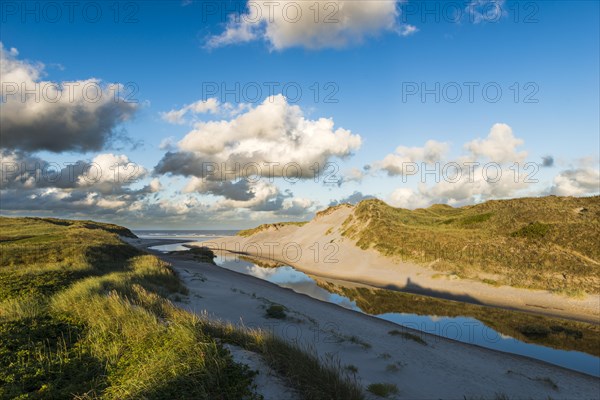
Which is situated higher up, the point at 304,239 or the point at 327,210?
the point at 327,210

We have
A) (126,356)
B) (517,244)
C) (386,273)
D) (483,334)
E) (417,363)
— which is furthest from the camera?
(386,273)

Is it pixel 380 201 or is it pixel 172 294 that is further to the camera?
pixel 380 201

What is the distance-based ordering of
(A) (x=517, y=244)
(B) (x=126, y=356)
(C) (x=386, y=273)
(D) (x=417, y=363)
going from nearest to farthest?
(B) (x=126, y=356)
(D) (x=417, y=363)
(A) (x=517, y=244)
(C) (x=386, y=273)

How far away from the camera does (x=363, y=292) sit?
3158 cm

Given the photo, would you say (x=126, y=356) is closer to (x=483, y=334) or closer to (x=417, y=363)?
(x=417, y=363)

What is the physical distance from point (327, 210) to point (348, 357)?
258ft

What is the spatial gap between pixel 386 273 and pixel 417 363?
88.4 feet

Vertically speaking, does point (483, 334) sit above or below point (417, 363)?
below

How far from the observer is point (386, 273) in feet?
128

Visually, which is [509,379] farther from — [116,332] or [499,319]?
[116,332]

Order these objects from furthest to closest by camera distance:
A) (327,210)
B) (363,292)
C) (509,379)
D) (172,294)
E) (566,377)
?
(327,210), (363,292), (172,294), (566,377), (509,379)

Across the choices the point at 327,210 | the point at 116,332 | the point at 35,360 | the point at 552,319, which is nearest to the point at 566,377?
the point at 552,319

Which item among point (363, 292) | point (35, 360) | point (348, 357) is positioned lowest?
point (363, 292)

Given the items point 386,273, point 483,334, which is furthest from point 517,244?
point 483,334
